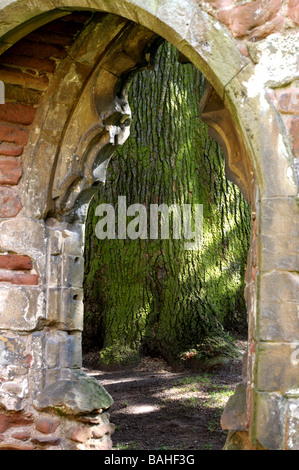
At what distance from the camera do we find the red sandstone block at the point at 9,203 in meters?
3.74

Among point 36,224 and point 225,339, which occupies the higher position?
point 36,224

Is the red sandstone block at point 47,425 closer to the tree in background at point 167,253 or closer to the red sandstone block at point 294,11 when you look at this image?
the tree in background at point 167,253

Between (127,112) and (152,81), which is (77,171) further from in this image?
(152,81)

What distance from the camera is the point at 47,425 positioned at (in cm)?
359

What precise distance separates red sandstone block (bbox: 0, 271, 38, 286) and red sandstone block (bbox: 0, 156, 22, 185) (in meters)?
0.62

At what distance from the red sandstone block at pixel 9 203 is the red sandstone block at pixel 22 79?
0.71m

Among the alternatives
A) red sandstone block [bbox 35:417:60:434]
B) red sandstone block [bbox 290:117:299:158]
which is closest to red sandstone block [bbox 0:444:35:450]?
red sandstone block [bbox 35:417:60:434]

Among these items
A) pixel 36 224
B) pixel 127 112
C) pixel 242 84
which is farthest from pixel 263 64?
pixel 36 224

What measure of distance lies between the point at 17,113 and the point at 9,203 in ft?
2.00

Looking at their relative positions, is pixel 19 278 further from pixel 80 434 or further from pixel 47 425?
pixel 80 434

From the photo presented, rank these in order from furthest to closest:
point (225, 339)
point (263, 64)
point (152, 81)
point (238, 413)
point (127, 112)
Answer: point (152, 81) → point (225, 339) → point (127, 112) → point (238, 413) → point (263, 64)

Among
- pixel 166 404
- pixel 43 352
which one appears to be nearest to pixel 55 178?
pixel 43 352

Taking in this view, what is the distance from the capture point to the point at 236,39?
2.30 meters
